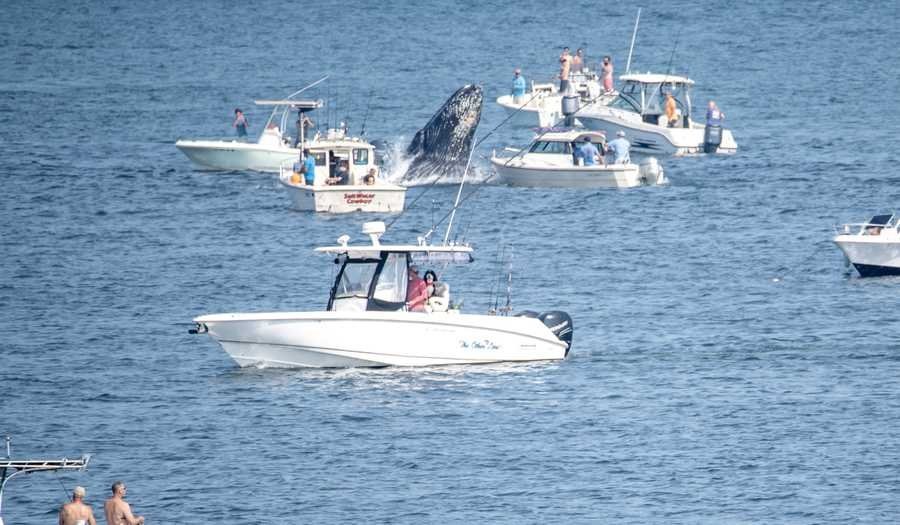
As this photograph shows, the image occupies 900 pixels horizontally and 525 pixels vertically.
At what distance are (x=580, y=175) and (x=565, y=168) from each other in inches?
20.0

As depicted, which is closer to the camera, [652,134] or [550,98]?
[652,134]

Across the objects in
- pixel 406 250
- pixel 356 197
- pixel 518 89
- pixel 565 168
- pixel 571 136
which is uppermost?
pixel 518 89

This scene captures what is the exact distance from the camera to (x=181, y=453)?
34.3m

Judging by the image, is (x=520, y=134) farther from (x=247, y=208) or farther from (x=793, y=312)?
(x=793, y=312)

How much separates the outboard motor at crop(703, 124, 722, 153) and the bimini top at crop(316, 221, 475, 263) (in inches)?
1182

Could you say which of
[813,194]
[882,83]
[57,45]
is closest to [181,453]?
[813,194]

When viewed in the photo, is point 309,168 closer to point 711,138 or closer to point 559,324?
point 711,138

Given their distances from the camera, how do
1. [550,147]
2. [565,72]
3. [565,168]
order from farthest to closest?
[565,72], [550,147], [565,168]

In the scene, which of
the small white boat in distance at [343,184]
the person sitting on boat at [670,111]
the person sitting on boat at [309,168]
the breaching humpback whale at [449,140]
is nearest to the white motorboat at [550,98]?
the person sitting on boat at [670,111]

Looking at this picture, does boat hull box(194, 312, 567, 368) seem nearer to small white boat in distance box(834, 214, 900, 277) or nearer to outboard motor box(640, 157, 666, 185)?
small white boat in distance box(834, 214, 900, 277)

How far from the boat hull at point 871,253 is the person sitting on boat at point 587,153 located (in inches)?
592

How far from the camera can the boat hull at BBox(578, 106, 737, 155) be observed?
67438 millimetres

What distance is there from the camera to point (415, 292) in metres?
38.1

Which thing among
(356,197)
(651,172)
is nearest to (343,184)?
(356,197)
